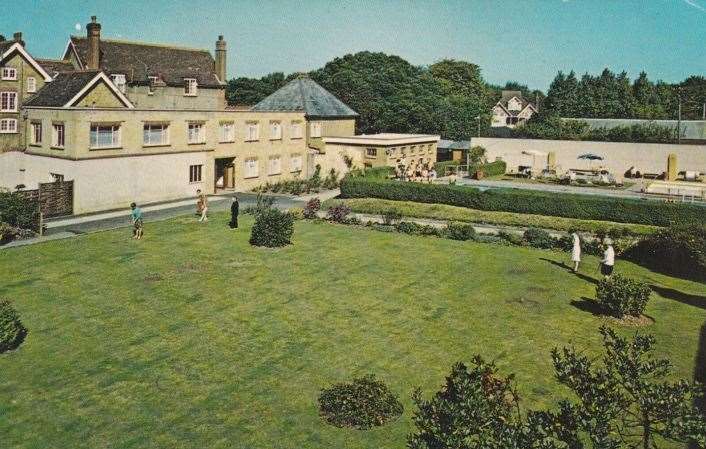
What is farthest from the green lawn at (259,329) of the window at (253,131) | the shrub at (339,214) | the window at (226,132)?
the window at (253,131)

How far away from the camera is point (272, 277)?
1051 inches

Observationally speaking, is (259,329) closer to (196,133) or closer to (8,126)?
(196,133)

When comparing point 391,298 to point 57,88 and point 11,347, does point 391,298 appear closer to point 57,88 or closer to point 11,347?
point 11,347

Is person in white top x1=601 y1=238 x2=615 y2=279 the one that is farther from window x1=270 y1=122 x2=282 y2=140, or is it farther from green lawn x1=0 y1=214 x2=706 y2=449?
→ window x1=270 y1=122 x2=282 y2=140

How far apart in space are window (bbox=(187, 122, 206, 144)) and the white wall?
38.1 metres

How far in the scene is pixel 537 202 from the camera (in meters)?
40.6

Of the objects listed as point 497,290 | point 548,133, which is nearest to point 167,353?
point 497,290

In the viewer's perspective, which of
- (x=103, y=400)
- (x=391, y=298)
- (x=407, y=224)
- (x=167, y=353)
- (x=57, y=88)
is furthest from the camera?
(x=57, y=88)

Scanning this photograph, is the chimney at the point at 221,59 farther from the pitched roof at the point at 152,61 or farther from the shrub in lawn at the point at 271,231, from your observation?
the shrub in lawn at the point at 271,231

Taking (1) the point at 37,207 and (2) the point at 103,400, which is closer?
(2) the point at 103,400

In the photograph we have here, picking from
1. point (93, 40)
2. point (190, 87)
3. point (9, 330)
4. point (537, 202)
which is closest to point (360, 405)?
point (9, 330)

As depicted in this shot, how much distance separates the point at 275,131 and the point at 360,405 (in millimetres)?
44147

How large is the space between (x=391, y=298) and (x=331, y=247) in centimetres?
857

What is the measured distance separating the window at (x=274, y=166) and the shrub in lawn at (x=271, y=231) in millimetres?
24651
